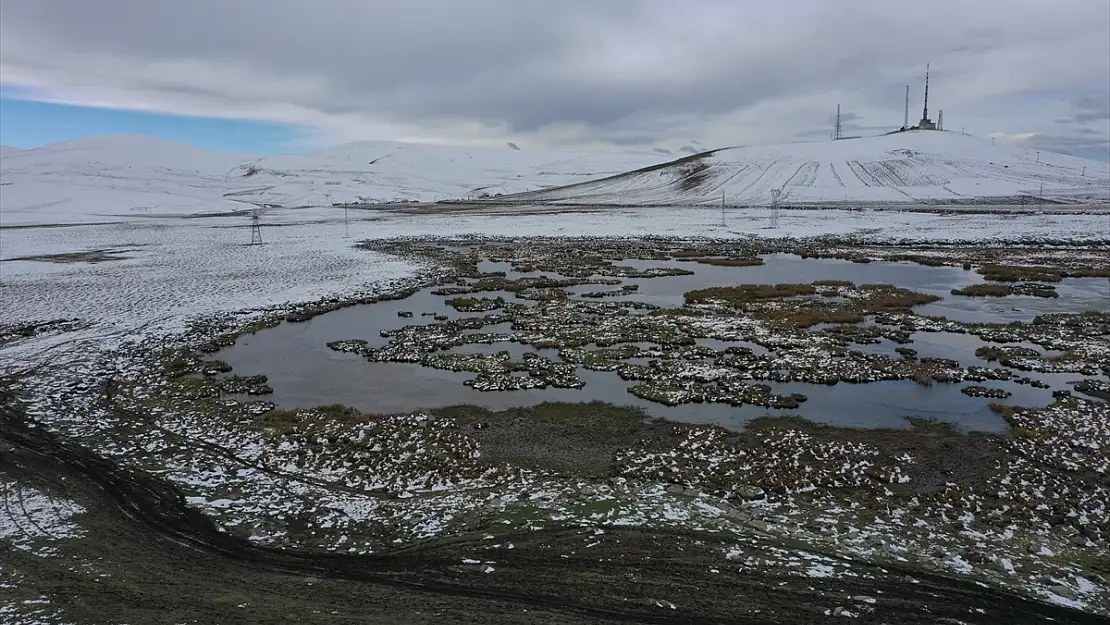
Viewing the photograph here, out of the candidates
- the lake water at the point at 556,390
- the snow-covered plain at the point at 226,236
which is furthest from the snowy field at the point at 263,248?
the lake water at the point at 556,390

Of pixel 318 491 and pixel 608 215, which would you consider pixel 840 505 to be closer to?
pixel 318 491

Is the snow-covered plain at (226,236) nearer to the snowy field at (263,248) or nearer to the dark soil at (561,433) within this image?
Result: the snowy field at (263,248)

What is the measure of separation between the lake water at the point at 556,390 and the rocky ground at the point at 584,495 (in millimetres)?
674

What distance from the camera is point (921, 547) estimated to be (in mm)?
10297

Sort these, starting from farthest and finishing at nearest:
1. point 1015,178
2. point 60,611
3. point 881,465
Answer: point 1015,178, point 881,465, point 60,611

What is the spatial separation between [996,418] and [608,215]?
98846 millimetres

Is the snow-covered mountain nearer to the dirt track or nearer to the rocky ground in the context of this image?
the rocky ground

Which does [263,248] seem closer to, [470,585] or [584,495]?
[584,495]

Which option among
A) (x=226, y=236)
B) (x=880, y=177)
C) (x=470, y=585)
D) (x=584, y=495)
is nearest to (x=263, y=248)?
(x=226, y=236)

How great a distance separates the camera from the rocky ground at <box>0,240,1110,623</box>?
9258mm

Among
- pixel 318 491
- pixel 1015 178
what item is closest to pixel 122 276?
pixel 318 491

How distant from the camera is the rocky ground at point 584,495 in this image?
926 cm

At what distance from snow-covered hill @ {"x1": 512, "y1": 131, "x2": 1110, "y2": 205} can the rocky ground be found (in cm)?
12551

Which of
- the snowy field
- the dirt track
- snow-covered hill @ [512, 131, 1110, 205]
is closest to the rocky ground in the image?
the dirt track
